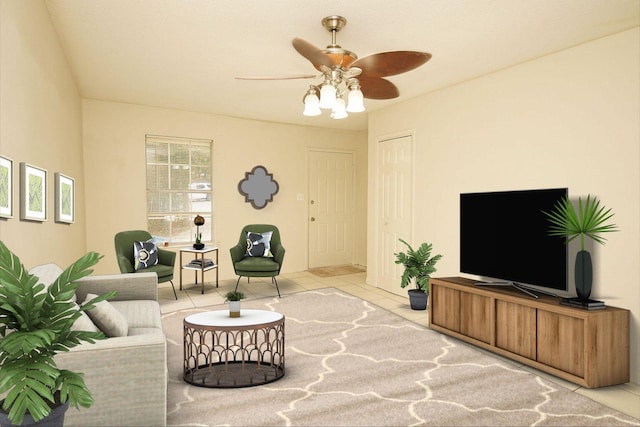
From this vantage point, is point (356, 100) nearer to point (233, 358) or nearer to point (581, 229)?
point (581, 229)

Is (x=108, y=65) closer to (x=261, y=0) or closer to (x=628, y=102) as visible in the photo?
(x=261, y=0)

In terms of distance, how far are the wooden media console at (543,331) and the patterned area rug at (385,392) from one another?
0.14 meters

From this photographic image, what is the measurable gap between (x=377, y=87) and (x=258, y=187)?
13.0 feet

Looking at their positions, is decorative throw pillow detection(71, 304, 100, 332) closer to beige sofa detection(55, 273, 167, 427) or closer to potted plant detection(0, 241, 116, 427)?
beige sofa detection(55, 273, 167, 427)

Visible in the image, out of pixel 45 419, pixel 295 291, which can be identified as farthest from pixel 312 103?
pixel 295 291

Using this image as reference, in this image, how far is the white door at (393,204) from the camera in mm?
5379

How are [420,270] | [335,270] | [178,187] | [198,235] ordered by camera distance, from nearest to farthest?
[420,270] < [198,235] < [178,187] < [335,270]

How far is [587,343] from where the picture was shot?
2787 mm

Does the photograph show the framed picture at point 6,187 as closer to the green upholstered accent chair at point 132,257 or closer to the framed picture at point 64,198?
the framed picture at point 64,198

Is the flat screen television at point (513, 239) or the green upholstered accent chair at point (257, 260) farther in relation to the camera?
the green upholstered accent chair at point (257, 260)

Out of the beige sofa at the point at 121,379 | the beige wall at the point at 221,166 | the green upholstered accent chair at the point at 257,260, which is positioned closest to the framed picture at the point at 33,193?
the beige sofa at the point at 121,379

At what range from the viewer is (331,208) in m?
7.70

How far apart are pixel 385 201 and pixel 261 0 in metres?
3.52

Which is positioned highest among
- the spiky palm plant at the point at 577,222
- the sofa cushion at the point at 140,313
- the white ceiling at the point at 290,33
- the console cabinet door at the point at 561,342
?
→ the white ceiling at the point at 290,33
